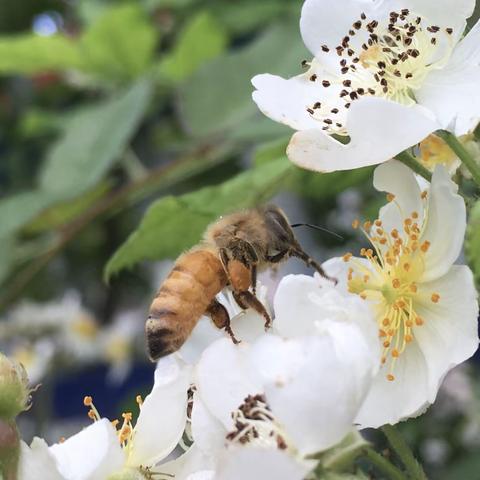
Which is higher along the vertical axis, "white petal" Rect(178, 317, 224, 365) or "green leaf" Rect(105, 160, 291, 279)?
"white petal" Rect(178, 317, 224, 365)

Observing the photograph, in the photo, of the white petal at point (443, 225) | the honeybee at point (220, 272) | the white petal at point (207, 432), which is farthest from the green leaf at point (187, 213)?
the white petal at point (207, 432)

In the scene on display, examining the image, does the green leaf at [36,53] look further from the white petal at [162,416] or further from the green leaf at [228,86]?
the white petal at [162,416]

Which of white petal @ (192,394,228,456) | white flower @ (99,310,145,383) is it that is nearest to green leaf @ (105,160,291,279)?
white petal @ (192,394,228,456)

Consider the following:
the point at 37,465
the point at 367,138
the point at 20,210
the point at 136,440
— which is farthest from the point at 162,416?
the point at 20,210

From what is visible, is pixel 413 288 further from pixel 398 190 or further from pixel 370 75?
pixel 370 75

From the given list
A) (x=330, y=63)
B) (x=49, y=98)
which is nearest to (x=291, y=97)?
(x=330, y=63)

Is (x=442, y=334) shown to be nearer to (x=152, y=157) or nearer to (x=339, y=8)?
(x=339, y=8)

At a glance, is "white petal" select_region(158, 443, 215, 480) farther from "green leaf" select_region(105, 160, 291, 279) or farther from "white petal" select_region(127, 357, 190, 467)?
"green leaf" select_region(105, 160, 291, 279)
